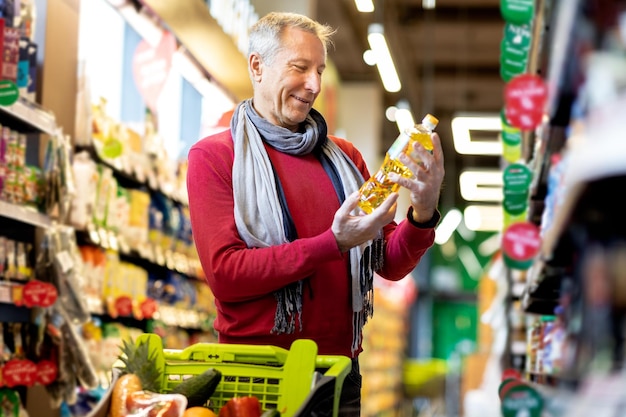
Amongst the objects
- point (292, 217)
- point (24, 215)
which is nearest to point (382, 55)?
point (24, 215)

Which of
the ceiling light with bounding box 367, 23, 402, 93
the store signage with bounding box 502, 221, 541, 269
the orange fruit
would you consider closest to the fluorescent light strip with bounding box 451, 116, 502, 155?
the ceiling light with bounding box 367, 23, 402, 93

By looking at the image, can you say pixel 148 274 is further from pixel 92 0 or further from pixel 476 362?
pixel 476 362

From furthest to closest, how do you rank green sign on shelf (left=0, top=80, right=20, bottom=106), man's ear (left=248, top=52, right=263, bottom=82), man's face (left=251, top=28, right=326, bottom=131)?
green sign on shelf (left=0, top=80, right=20, bottom=106) → man's ear (left=248, top=52, right=263, bottom=82) → man's face (left=251, top=28, right=326, bottom=131)

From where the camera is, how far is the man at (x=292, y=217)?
7.95ft

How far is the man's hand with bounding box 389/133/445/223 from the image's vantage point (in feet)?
Result: 7.97

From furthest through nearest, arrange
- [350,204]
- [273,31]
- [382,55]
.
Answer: [382,55] → [273,31] → [350,204]

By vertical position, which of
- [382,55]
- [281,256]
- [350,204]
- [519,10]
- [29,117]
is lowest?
[281,256]

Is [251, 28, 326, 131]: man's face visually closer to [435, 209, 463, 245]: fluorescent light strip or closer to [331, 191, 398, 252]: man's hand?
[331, 191, 398, 252]: man's hand

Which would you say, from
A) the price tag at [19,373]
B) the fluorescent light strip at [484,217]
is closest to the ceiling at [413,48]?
the fluorescent light strip at [484,217]

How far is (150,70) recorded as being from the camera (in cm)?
596

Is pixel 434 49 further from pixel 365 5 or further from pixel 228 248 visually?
pixel 228 248

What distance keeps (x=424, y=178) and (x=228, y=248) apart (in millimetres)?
522

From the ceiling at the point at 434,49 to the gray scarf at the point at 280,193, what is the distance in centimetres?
727

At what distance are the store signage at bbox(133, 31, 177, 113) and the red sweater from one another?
3301 millimetres
